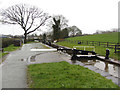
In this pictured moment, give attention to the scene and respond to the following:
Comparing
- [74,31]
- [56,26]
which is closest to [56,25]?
[56,26]

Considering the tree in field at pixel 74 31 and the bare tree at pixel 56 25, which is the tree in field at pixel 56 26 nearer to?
the bare tree at pixel 56 25

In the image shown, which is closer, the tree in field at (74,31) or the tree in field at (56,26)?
the tree in field at (56,26)

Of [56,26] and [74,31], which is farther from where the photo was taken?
[74,31]

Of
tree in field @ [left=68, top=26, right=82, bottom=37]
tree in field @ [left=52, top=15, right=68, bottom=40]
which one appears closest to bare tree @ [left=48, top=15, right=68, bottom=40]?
tree in field @ [left=52, top=15, right=68, bottom=40]

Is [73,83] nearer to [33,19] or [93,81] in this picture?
[93,81]

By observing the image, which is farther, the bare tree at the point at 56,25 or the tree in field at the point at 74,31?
the tree in field at the point at 74,31

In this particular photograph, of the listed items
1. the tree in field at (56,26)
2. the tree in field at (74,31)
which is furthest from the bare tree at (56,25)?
the tree in field at (74,31)

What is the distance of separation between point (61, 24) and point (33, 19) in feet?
37.3

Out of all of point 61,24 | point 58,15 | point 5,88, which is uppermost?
point 58,15

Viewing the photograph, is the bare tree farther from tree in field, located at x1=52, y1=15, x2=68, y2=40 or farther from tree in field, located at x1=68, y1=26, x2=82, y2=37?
tree in field, located at x1=68, y1=26, x2=82, y2=37

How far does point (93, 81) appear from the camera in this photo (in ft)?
12.5

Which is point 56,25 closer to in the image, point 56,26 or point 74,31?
point 56,26

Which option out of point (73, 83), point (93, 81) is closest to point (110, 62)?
point (93, 81)

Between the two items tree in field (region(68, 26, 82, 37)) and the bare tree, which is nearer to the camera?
the bare tree
